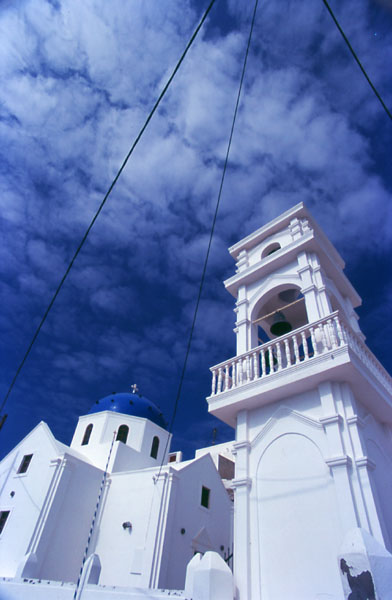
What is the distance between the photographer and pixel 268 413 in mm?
7031

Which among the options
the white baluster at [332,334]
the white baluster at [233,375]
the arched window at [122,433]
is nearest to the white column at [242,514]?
the white baluster at [233,375]

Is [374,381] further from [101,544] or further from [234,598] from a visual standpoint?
[101,544]

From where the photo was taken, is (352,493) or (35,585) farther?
(35,585)

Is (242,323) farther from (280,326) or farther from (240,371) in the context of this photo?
(240,371)

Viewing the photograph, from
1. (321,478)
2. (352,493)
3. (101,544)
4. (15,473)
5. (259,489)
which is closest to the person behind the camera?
(352,493)

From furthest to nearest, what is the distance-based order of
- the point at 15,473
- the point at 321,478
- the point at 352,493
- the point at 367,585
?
the point at 15,473 → the point at 321,478 → the point at 352,493 → the point at 367,585

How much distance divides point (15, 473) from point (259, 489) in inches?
502

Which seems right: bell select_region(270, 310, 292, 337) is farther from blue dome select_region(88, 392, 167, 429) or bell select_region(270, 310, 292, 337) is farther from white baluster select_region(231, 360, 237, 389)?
blue dome select_region(88, 392, 167, 429)

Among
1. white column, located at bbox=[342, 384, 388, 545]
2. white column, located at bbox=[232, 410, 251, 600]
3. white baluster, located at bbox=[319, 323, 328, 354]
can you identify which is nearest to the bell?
white baluster, located at bbox=[319, 323, 328, 354]

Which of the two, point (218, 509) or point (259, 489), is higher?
point (218, 509)

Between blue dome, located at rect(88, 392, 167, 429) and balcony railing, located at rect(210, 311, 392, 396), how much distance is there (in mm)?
12842

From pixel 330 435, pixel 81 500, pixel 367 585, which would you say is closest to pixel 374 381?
pixel 330 435

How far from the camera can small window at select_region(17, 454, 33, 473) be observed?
14.4 m

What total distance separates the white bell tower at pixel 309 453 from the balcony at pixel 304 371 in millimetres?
23
